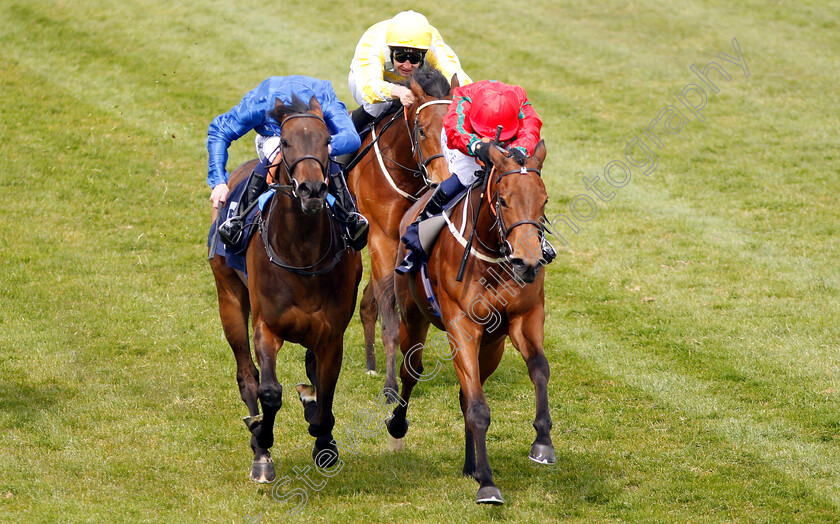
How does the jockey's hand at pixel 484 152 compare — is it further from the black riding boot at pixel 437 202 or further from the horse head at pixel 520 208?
the black riding boot at pixel 437 202

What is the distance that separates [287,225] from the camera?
6.06m

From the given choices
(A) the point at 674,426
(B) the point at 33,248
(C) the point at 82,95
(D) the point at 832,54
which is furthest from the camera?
(D) the point at 832,54

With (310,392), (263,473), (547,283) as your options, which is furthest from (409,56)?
(263,473)

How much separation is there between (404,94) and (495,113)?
2.06 meters

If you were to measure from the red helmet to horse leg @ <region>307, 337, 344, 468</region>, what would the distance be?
1.76 meters

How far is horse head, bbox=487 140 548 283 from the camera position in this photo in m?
5.22

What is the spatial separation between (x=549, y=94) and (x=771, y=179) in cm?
489

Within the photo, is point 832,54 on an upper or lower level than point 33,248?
upper

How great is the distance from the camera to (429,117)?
7.70 metres

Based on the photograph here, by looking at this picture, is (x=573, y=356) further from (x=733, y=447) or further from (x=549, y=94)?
(x=549, y=94)

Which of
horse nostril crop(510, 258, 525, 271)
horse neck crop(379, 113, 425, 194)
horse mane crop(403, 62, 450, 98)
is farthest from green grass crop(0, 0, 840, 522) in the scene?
horse mane crop(403, 62, 450, 98)

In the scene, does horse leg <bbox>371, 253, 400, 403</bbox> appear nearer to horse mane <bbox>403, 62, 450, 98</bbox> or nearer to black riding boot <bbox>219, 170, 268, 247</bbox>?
horse mane <bbox>403, 62, 450, 98</bbox>

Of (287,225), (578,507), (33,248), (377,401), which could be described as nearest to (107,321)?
(33,248)

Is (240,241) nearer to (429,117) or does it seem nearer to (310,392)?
(310,392)
